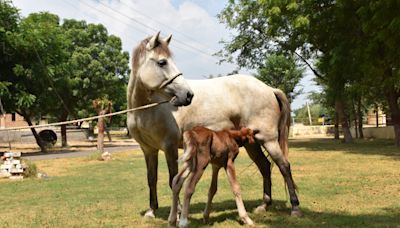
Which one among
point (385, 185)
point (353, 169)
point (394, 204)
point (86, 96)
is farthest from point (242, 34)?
point (394, 204)

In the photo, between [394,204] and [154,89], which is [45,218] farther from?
[394,204]

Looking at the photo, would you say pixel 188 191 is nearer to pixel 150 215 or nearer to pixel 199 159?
pixel 199 159

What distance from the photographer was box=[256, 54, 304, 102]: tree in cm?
4462

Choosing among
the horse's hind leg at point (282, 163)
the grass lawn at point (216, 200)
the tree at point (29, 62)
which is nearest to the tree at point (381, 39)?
the grass lawn at point (216, 200)

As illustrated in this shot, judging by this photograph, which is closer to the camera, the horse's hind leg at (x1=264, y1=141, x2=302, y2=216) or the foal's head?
the foal's head

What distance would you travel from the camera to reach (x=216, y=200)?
8242 mm

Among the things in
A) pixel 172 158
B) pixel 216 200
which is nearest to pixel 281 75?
pixel 216 200

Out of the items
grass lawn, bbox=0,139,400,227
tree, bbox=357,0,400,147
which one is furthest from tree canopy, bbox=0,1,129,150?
tree, bbox=357,0,400,147

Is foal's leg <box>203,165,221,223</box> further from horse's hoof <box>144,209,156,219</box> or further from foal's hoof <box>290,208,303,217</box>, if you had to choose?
foal's hoof <box>290,208,303,217</box>

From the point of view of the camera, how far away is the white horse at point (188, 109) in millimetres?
5852

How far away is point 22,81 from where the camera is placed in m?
24.4

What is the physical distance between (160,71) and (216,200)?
335cm

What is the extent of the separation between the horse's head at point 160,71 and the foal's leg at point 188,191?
0.90m

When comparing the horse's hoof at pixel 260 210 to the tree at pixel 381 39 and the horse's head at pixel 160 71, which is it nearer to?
the horse's head at pixel 160 71
